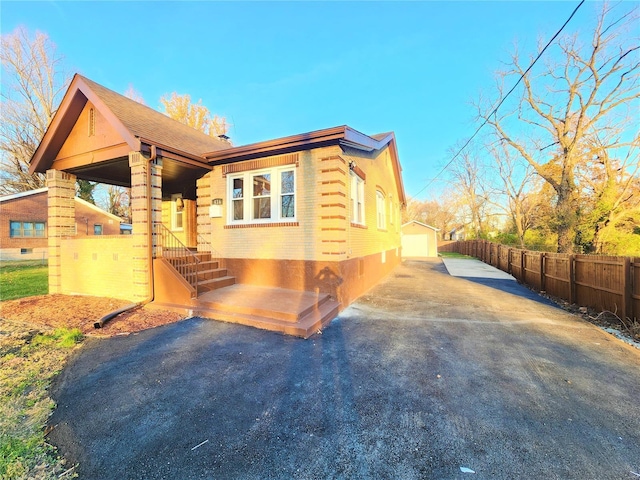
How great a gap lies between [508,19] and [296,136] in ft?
29.1

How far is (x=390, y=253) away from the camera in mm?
14898

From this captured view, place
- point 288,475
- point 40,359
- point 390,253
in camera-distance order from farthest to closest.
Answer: point 390,253 < point 40,359 < point 288,475

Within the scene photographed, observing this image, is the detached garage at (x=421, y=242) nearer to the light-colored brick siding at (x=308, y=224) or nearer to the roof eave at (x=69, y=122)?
the light-colored brick siding at (x=308, y=224)

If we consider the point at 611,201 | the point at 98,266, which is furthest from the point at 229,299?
the point at 611,201

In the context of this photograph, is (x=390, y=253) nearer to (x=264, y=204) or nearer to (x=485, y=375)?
(x=264, y=204)

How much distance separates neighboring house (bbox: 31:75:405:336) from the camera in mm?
6648

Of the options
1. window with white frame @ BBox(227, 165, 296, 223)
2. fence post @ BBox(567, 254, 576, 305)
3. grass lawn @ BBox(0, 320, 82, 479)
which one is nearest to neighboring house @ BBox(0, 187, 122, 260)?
window with white frame @ BBox(227, 165, 296, 223)

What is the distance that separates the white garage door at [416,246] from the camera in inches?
1334

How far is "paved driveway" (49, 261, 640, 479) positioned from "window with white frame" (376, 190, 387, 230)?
721cm

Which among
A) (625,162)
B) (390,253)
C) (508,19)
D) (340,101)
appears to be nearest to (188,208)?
(390,253)

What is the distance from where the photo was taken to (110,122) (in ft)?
21.9

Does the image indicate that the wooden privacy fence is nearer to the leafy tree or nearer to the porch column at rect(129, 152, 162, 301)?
the porch column at rect(129, 152, 162, 301)

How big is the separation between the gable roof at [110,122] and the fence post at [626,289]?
1030 centimetres

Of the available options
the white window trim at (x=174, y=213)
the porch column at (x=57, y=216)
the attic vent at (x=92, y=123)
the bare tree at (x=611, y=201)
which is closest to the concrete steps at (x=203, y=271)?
the white window trim at (x=174, y=213)
